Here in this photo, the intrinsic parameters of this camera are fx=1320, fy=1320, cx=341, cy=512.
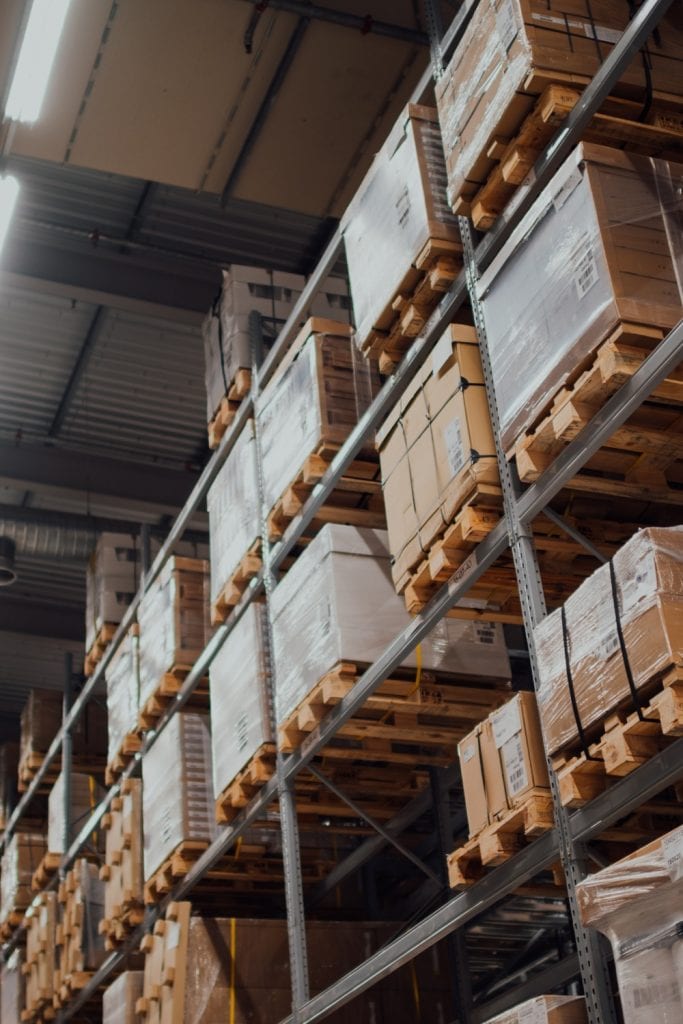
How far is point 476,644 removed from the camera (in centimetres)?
732

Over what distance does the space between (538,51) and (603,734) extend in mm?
3116

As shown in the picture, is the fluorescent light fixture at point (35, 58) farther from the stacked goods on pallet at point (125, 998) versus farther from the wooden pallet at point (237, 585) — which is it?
the stacked goods on pallet at point (125, 998)

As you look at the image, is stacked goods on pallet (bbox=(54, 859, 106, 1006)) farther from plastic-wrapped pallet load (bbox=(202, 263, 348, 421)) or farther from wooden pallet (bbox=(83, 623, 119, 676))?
plastic-wrapped pallet load (bbox=(202, 263, 348, 421))

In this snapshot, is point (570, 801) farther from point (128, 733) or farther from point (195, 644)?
point (128, 733)

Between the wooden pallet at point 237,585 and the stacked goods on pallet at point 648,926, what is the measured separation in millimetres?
4649

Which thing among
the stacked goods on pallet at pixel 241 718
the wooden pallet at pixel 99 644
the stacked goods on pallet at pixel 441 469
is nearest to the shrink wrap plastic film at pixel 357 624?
the stacked goods on pallet at pixel 441 469

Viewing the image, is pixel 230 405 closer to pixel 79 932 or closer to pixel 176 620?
pixel 176 620

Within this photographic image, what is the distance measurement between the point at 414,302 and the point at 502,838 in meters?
2.90

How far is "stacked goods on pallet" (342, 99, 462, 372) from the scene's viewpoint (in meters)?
6.82

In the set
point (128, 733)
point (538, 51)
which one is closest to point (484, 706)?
point (538, 51)

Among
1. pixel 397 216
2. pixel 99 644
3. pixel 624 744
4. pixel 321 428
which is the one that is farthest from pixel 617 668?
pixel 99 644

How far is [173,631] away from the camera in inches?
405

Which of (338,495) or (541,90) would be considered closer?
(541,90)

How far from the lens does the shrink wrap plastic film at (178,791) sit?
9.45 meters
